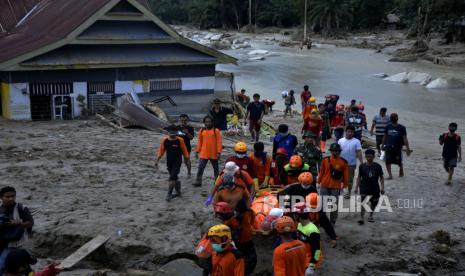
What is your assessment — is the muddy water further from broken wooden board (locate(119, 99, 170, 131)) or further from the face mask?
the face mask

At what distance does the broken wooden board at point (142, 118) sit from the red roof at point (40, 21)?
13.5 feet

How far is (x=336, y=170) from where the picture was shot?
9352 millimetres

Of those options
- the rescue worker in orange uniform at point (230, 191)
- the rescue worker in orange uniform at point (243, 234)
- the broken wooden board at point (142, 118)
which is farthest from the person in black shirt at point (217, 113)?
the rescue worker in orange uniform at point (243, 234)

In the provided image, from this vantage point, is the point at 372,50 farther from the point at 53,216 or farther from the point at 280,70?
the point at 53,216

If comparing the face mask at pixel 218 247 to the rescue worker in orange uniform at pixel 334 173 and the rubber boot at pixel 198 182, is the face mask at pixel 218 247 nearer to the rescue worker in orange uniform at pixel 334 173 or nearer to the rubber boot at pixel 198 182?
the rescue worker in orange uniform at pixel 334 173

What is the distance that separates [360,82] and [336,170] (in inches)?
1444

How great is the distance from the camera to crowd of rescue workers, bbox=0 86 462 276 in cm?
573

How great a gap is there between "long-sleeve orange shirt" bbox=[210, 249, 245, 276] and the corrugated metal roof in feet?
83.3

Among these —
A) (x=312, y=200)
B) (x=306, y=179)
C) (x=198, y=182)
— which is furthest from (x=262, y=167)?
(x=198, y=182)

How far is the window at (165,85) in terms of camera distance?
23.9 meters

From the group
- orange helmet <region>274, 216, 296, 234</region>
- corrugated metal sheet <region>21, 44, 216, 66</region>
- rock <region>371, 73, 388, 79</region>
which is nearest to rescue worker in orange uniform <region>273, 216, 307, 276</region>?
orange helmet <region>274, 216, 296, 234</region>

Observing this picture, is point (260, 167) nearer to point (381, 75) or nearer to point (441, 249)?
point (441, 249)

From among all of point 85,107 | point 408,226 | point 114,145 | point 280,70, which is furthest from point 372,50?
point 408,226

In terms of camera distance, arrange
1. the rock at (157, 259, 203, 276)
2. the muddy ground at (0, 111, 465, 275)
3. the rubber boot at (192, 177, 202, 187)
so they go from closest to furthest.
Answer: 1. the rock at (157, 259, 203, 276)
2. the muddy ground at (0, 111, 465, 275)
3. the rubber boot at (192, 177, 202, 187)
